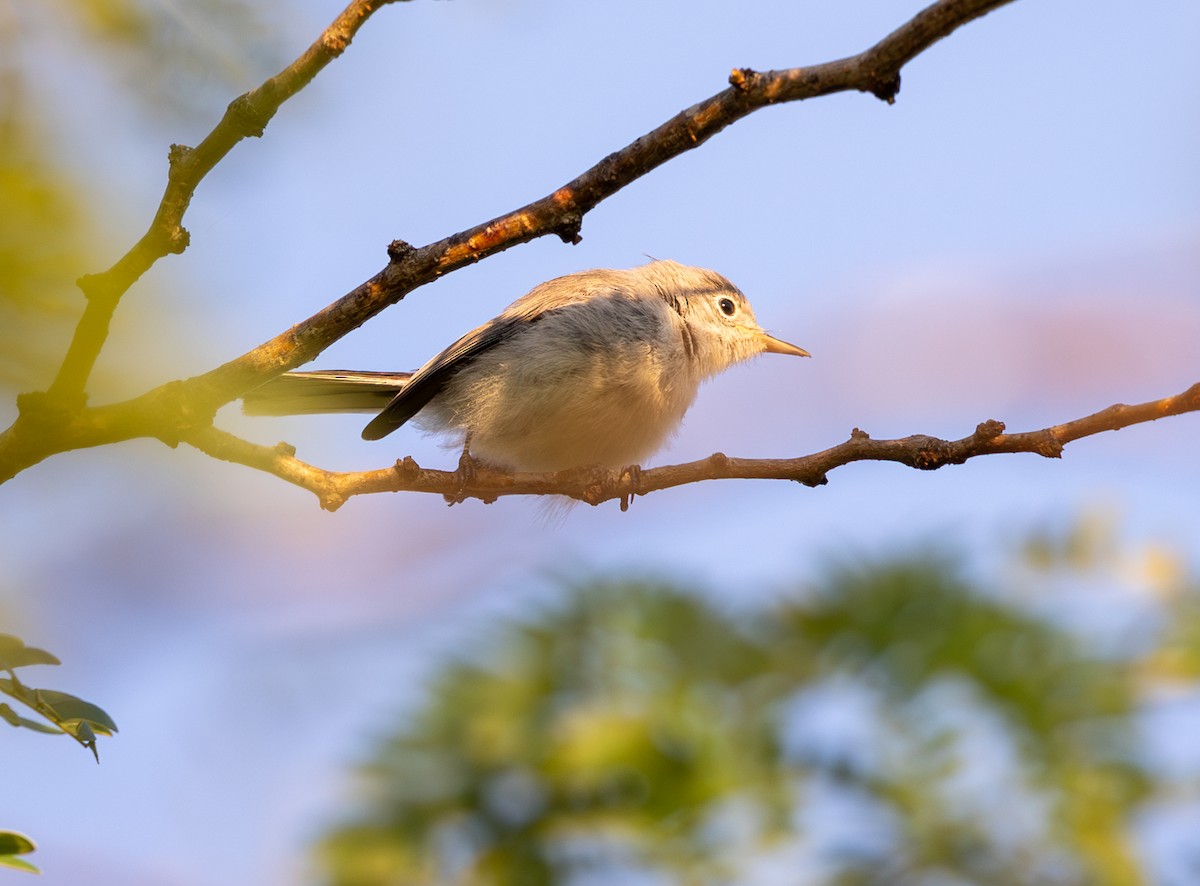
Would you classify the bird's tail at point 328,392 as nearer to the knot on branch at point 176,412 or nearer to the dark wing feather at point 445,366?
the dark wing feather at point 445,366

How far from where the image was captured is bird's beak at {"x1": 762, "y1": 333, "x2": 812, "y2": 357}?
5383mm

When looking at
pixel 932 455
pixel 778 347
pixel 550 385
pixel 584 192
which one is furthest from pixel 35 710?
pixel 778 347

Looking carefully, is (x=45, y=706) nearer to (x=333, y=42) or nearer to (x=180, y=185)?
(x=180, y=185)

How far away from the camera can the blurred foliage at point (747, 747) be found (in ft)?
15.0

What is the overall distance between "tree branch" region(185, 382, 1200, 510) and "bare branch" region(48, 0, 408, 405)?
9.6 inches

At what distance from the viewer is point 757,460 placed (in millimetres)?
2344

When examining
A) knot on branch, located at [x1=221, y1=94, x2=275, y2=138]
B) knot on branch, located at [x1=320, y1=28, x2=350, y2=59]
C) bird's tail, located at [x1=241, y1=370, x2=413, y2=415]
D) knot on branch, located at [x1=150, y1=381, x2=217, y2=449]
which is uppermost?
bird's tail, located at [x1=241, y1=370, x2=413, y2=415]

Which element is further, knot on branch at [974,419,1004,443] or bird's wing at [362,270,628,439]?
bird's wing at [362,270,628,439]

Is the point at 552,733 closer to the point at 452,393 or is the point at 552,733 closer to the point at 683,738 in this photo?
the point at 683,738

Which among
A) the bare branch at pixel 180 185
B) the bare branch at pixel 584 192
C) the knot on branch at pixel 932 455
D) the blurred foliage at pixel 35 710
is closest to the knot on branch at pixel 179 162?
the bare branch at pixel 180 185

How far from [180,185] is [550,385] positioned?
224 cm

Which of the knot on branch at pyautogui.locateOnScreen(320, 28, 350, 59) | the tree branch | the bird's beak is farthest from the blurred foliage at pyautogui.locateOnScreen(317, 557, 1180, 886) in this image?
the knot on branch at pyautogui.locateOnScreen(320, 28, 350, 59)

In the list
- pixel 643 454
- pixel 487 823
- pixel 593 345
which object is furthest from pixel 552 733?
pixel 593 345

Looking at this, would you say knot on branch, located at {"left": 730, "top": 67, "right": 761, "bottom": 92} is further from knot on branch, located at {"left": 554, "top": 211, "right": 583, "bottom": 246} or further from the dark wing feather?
the dark wing feather
